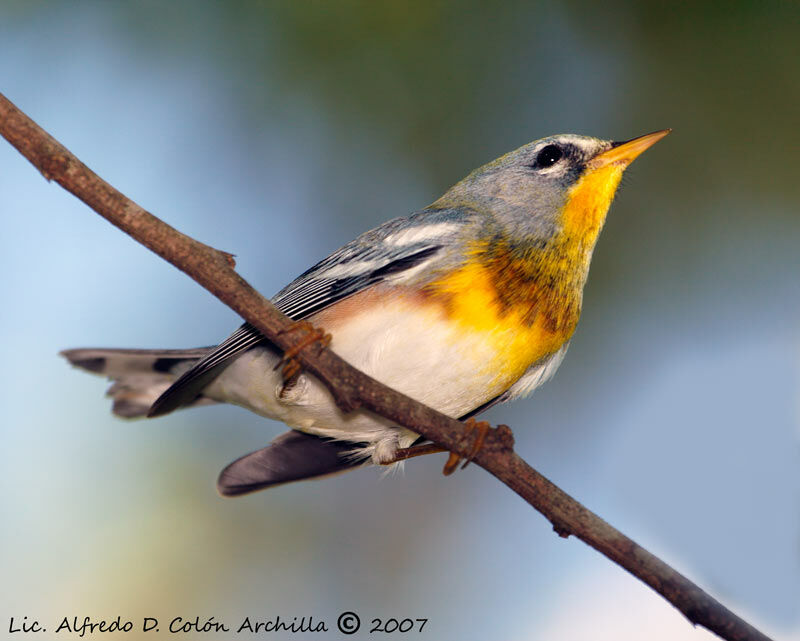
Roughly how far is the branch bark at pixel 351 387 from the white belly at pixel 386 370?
47cm

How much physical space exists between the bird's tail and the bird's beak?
206 cm

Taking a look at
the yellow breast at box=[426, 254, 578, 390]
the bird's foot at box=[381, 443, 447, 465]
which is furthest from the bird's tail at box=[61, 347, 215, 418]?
the yellow breast at box=[426, 254, 578, 390]

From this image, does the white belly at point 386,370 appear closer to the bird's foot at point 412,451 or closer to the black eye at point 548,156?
the bird's foot at point 412,451

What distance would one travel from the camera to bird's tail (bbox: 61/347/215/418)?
12.1ft

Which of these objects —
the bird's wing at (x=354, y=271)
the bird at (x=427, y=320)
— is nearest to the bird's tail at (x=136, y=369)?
the bird at (x=427, y=320)

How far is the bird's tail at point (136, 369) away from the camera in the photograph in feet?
12.1

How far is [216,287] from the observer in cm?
214

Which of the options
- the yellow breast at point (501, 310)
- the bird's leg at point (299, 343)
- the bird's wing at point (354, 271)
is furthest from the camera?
the bird's wing at point (354, 271)

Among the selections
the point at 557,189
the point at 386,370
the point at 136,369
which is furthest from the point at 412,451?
the point at 136,369

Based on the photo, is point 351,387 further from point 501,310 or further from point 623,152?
point 623,152

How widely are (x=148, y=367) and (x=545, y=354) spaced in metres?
2.00

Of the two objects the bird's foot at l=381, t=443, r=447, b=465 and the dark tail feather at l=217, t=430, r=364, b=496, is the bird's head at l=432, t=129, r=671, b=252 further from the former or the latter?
the dark tail feather at l=217, t=430, r=364, b=496

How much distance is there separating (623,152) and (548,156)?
14.6 inches

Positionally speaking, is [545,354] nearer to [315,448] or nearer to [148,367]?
[315,448]
